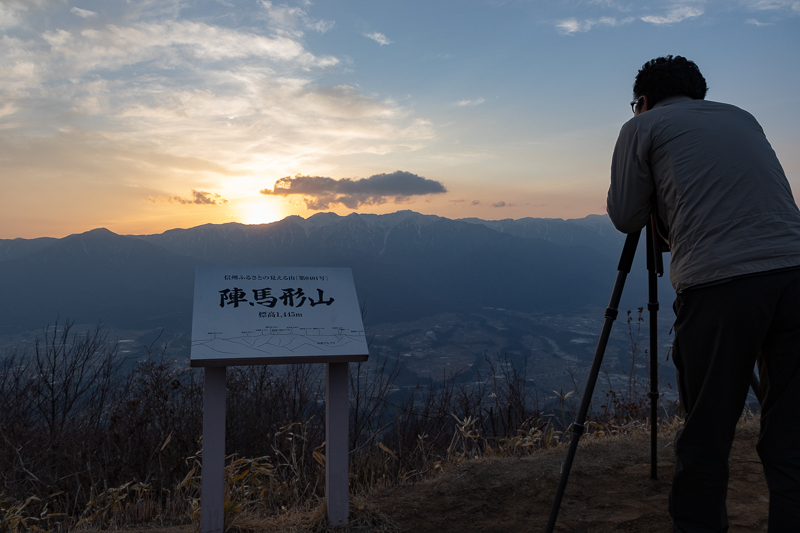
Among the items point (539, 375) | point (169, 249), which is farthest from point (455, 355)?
point (169, 249)

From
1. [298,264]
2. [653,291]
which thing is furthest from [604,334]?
[298,264]

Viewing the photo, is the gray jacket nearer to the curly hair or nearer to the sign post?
the curly hair

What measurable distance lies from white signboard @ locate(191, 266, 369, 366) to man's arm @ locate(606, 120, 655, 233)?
4.82ft

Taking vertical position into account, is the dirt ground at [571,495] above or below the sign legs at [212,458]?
below

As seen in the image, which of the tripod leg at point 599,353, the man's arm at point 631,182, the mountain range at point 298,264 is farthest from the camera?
the mountain range at point 298,264

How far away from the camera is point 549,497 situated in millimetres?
3006

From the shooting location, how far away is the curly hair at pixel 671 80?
200 centimetres

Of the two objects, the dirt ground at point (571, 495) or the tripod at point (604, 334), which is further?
the dirt ground at point (571, 495)

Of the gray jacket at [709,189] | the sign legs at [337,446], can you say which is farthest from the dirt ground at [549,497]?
the gray jacket at [709,189]

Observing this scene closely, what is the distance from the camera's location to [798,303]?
1580 mm

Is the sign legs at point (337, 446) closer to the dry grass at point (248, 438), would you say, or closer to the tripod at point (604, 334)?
the dry grass at point (248, 438)

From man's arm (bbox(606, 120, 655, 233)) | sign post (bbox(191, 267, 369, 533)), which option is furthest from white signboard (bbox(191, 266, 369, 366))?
man's arm (bbox(606, 120, 655, 233))

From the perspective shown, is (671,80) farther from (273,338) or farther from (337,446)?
(337,446)

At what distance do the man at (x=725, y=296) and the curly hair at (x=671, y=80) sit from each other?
0.19m
